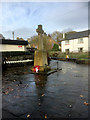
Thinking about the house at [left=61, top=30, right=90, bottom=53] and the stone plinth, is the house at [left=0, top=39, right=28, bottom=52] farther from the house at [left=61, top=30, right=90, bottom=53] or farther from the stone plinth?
the house at [left=61, top=30, right=90, bottom=53]

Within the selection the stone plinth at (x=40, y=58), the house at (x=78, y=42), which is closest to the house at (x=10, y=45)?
the stone plinth at (x=40, y=58)

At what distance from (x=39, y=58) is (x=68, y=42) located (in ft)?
109

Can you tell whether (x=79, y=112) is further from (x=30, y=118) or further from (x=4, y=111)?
(x=4, y=111)

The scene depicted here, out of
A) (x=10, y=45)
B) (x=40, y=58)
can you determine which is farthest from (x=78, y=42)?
(x=40, y=58)

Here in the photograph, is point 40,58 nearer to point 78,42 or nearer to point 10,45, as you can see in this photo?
point 10,45

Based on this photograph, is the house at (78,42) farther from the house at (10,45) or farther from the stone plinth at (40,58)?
the stone plinth at (40,58)

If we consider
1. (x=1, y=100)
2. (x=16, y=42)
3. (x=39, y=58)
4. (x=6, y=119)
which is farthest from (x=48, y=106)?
(x=16, y=42)

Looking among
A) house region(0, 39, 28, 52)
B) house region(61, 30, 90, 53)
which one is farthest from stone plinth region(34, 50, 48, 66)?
house region(61, 30, 90, 53)

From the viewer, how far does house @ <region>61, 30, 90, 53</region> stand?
34875mm

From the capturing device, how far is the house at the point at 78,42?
114 ft

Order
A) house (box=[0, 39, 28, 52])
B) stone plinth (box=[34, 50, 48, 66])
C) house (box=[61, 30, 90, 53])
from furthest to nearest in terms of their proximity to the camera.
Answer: house (box=[61, 30, 90, 53]) < house (box=[0, 39, 28, 52]) < stone plinth (box=[34, 50, 48, 66])

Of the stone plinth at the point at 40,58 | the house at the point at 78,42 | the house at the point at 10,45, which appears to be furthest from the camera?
the house at the point at 78,42

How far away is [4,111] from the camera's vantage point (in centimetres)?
323

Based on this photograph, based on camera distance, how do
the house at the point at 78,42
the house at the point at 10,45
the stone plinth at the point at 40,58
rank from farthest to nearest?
the house at the point at 78,42 < the house at the point at 10,45 < the stone plinth at the point at 40,58
